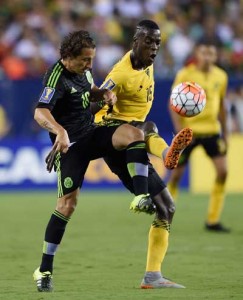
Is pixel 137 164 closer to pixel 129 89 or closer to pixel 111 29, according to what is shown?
pixel 129 89

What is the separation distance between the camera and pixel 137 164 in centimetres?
803

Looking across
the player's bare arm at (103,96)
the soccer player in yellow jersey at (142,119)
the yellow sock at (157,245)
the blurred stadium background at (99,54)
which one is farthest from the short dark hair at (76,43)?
the blurred stadium background at (99,54)

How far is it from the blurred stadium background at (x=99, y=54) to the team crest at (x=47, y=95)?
28.7 ft

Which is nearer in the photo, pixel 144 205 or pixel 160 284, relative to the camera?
pixel 144 205

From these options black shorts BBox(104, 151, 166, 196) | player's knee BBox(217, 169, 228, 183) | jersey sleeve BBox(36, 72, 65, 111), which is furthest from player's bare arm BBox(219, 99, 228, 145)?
jersey sleeve BBox(36, 72, 65, 111)

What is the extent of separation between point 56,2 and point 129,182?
14.3 metres

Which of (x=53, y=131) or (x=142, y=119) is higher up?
(x=142, y=119)

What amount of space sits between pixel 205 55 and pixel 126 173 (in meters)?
5.29

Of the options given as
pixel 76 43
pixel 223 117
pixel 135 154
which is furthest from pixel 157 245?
pixel 223 117

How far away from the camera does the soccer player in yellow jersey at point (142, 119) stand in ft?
26.8

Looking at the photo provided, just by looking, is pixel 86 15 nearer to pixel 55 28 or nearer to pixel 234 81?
pixel 55 28

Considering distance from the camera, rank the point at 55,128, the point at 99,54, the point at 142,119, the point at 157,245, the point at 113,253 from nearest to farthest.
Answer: the point at 55,128 < the point at 157,245 < the point at 142,119 < the point at 113,253 < the point at 99,54

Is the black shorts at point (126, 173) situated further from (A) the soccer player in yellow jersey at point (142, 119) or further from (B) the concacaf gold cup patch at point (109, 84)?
(B) the concacaf gold cup patch at point (109, 84)

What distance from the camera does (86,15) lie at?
21.8 metres
